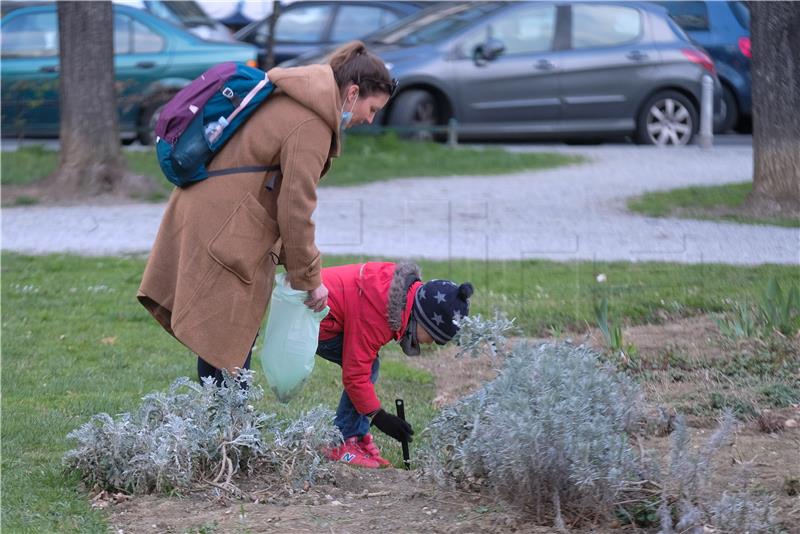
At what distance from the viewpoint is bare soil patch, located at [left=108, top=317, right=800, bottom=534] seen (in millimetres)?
3635

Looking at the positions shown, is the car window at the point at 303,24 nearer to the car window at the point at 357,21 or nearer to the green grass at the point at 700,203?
Result: the car window at the point at 357,21

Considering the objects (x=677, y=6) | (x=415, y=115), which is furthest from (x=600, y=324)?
(x=677, y=6)

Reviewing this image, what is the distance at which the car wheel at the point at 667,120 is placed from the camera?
13766mm

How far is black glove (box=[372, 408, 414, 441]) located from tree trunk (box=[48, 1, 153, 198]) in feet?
22.1

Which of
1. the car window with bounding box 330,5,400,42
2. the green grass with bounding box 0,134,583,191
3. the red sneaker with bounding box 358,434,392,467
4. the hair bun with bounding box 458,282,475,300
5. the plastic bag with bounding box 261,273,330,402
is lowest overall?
the green grass with bounding box 0,134,583,191

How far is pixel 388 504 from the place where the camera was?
3.93m

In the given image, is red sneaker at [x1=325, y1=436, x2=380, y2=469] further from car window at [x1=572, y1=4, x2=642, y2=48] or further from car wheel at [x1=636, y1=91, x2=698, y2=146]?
car wheel at [x1=636, y1=91, x2=698, y2=146]

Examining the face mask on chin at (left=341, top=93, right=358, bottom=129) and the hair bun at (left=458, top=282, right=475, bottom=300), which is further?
the hair bun at (left=458, top=282, right=475, bottom=300)

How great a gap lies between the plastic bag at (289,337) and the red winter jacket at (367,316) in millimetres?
257

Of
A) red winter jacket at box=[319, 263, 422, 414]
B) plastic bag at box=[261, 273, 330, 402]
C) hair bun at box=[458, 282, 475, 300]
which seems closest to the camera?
plastic bag at box=[261, 273, 330, 402]

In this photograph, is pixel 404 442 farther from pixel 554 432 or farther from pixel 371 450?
pixel 554 432

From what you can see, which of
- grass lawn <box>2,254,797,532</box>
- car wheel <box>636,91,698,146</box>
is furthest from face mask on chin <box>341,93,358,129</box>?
car wheel <box>636,91,698,146</box>

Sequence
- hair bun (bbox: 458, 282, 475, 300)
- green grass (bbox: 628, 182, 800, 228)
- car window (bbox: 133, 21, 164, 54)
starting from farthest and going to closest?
car window (bbox: 133, 21, 164, 54) < green grass (bbox: 628, 182, 800, 228) < hair bun (bbox: 458, 282, 475, 300)

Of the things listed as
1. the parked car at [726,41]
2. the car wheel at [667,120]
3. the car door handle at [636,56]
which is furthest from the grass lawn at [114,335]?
the parked car at [726,41]
